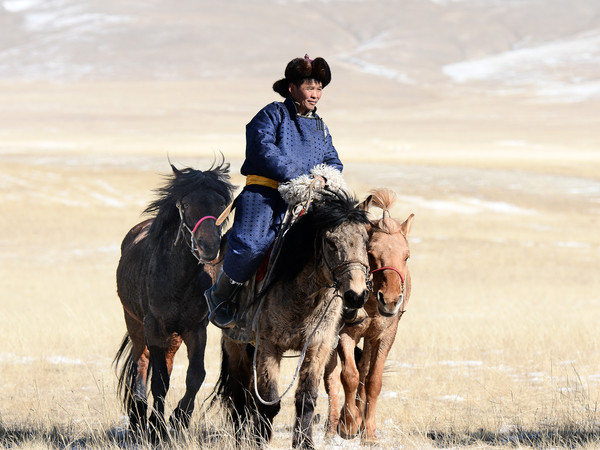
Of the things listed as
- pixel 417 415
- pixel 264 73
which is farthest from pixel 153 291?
pixel 264 73

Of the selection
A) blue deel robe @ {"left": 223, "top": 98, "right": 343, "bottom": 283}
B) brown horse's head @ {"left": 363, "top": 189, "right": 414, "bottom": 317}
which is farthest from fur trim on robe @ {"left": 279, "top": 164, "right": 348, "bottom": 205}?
brown horse's head @ {"left": 363, "top": 189, "right": 414, "bottom": 317}

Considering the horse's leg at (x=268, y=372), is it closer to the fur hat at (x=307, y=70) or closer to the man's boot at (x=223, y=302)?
the man's boot at (x=223, y=302)

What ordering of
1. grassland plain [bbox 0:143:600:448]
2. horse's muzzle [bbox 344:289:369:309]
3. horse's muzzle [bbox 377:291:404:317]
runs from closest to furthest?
horse's muzzle [bbox 344:289:369:309], horse's muzzle [bbox 377:291:404:317], grassland plain [bbox 0:143:600:448]

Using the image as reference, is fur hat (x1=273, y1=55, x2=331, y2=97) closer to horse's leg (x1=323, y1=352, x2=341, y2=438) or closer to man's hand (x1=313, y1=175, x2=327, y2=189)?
man's hand (x1=313, y1=175, x2=327, y2=189)

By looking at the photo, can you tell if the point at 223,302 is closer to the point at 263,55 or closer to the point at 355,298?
the point at 355,298

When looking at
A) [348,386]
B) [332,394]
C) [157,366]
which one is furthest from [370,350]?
[157,366]

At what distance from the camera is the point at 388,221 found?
613cm

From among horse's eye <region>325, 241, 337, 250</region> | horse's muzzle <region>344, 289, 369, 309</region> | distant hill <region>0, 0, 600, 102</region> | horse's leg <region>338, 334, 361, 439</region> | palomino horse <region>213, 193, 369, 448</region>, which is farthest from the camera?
distant hill <region>0, 0, 600, 102</region>

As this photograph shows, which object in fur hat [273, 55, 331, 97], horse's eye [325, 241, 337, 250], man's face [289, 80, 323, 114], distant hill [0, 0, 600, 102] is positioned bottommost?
horse's eye [325, 241, 337, 250]

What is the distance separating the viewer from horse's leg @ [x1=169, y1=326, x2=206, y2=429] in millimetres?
6102

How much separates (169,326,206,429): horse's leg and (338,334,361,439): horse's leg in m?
1.03

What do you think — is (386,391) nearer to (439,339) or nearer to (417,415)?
(417,415)

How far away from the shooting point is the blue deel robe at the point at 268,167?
18.2 ft

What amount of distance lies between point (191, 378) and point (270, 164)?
1672 millimetres
